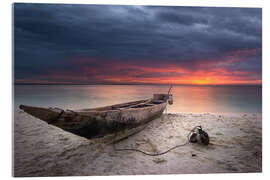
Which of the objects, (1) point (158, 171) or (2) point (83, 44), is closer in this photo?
(1) point (158, 171)

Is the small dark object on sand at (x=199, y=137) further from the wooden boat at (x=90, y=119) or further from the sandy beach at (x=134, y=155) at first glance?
the wooden boat at (x=90, y=119)

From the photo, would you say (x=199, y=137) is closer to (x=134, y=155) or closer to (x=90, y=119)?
(x=134, y=155)

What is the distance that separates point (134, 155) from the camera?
2500mm

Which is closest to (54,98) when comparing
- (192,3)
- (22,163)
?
(22,163)

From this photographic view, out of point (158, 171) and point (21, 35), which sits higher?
point (21, 35)

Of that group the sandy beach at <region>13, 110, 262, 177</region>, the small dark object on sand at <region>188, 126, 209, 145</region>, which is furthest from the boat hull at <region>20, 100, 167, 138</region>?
the small dark object on sand at <region>188, 126, 209, 145</region>

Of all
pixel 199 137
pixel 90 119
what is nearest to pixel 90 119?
pixel 90 119

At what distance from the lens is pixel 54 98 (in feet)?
21.1

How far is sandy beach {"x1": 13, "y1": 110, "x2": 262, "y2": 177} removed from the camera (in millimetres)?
2234

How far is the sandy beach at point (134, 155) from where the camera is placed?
223 centimetres

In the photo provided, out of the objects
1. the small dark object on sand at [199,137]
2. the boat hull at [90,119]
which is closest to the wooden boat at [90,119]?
the boat hull at [90,119]

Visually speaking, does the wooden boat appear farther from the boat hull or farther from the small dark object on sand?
the small dark object on sand

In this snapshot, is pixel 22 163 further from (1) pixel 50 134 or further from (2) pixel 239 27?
(2) pixel 239 27
